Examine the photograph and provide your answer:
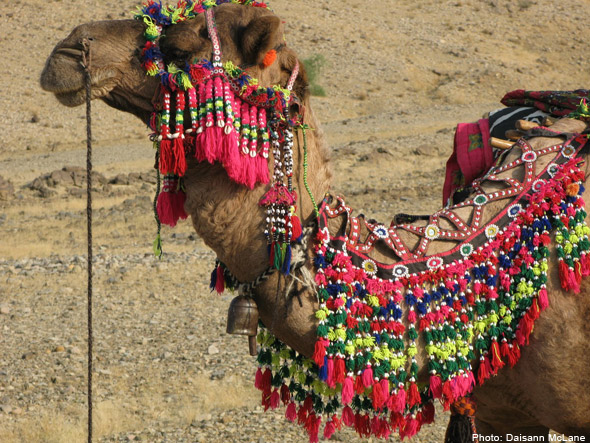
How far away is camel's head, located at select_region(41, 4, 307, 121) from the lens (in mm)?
2902

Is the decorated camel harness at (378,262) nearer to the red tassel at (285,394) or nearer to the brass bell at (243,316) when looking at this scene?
the red tassel at (285,394)

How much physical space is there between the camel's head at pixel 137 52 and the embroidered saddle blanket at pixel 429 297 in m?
0.70

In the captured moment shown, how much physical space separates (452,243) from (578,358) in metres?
0.68

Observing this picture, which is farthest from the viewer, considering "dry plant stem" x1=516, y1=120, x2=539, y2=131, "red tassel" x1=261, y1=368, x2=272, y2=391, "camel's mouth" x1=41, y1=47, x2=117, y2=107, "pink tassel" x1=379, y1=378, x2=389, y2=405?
"dry plant stem" x1=516, y1=120, x2=539, y2=131

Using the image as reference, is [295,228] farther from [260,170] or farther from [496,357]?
[496,357]

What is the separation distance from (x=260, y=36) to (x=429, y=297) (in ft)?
3.97

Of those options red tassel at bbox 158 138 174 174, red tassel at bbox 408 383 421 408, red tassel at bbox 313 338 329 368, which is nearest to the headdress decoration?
red tassel at bbox 158 138 174 174

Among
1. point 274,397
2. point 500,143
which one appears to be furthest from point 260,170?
point 500,143

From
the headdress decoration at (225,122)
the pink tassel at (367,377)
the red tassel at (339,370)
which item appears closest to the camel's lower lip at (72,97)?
the headdress decoration at (225,122)

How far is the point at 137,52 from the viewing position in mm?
2973

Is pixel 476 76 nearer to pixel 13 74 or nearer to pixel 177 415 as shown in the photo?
pixel 13 74

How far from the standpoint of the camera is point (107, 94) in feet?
9.80

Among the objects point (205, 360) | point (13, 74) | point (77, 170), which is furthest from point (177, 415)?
point (13, 74)

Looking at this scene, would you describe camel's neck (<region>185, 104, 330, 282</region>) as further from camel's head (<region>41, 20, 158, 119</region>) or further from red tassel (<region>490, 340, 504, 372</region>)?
red tassel (<region>490, 340, 504, 372</region>)
